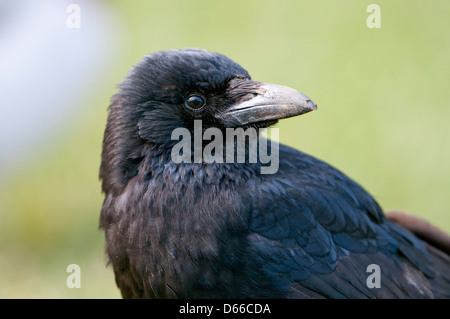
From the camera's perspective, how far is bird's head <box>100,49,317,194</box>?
12.2 feet

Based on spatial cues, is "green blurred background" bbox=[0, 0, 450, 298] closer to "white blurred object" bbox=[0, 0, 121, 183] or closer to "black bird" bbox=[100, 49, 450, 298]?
"white blurred object" bbox=[0, 0, 121, 183]

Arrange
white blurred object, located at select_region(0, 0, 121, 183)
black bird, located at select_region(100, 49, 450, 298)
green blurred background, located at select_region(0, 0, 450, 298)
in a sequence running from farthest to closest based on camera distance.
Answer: white blurred object, located at select_region(0, 0, 121, 183) < green blurred background, located at select_region(0, 0, 450, 298) < black bird, located at select_region(100, 49, 450, 298)

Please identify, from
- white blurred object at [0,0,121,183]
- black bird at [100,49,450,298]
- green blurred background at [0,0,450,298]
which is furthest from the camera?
white blurred object at [0,0,121,183]

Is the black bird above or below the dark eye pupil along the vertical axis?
below

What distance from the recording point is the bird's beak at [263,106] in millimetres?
3721

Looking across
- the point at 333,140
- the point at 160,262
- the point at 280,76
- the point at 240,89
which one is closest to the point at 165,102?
the point at 240,89

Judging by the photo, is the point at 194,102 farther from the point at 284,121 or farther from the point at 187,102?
the point at 284,121

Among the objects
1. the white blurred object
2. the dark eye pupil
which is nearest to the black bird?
the dark eye pupil

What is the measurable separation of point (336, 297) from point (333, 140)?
149 inches

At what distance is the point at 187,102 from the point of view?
3744 mm

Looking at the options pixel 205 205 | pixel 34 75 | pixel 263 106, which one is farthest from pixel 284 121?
pixel 205 205

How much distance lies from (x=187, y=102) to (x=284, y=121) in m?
4.06

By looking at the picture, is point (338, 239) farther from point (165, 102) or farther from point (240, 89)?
point (165, 102)
